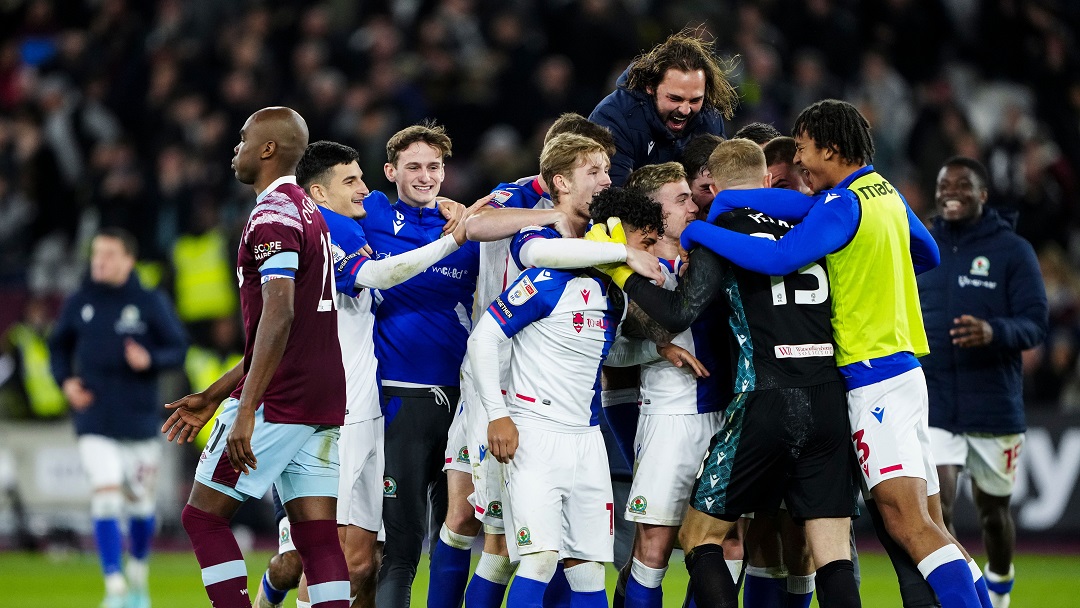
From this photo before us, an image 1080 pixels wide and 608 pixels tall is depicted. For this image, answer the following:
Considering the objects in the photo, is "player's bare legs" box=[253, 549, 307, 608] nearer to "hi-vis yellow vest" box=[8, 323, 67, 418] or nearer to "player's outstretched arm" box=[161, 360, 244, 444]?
"player's outstretched arm" box=[161, 360, 244, 444]

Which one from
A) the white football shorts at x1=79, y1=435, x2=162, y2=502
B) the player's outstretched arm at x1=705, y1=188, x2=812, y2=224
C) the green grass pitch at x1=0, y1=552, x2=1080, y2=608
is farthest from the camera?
the white football shorts at x1=79, y1=435, x2=162, y2=502

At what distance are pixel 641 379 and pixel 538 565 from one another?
1.21 m

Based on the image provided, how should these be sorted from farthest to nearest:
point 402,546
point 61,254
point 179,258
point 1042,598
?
point 61,254 < point 179,258 < point 1042,598 < point 402,546

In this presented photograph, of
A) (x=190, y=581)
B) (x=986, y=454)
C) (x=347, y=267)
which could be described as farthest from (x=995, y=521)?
(x=190, y=581)

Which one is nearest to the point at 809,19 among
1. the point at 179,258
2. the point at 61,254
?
the point at 179,258

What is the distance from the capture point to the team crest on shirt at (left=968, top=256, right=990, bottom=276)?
8.65m

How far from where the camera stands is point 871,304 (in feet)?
19.8

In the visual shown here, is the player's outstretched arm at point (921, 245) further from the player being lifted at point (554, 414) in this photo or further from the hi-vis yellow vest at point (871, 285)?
the player being lifted at point (554, 414)

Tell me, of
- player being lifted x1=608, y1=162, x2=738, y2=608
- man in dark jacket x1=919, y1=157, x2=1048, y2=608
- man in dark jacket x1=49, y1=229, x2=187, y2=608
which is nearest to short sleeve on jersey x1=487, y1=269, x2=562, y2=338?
player being lifted x1=608, y1=162, x2=738, y2=608

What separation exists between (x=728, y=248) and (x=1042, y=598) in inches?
206

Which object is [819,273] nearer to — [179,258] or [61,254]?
[179,258]

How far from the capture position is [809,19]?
16516mm

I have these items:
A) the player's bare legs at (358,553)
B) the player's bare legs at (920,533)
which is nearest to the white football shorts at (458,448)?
the player's bare legs at (358,553)

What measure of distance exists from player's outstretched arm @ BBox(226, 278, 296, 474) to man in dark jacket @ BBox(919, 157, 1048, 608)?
4762 millimetres
